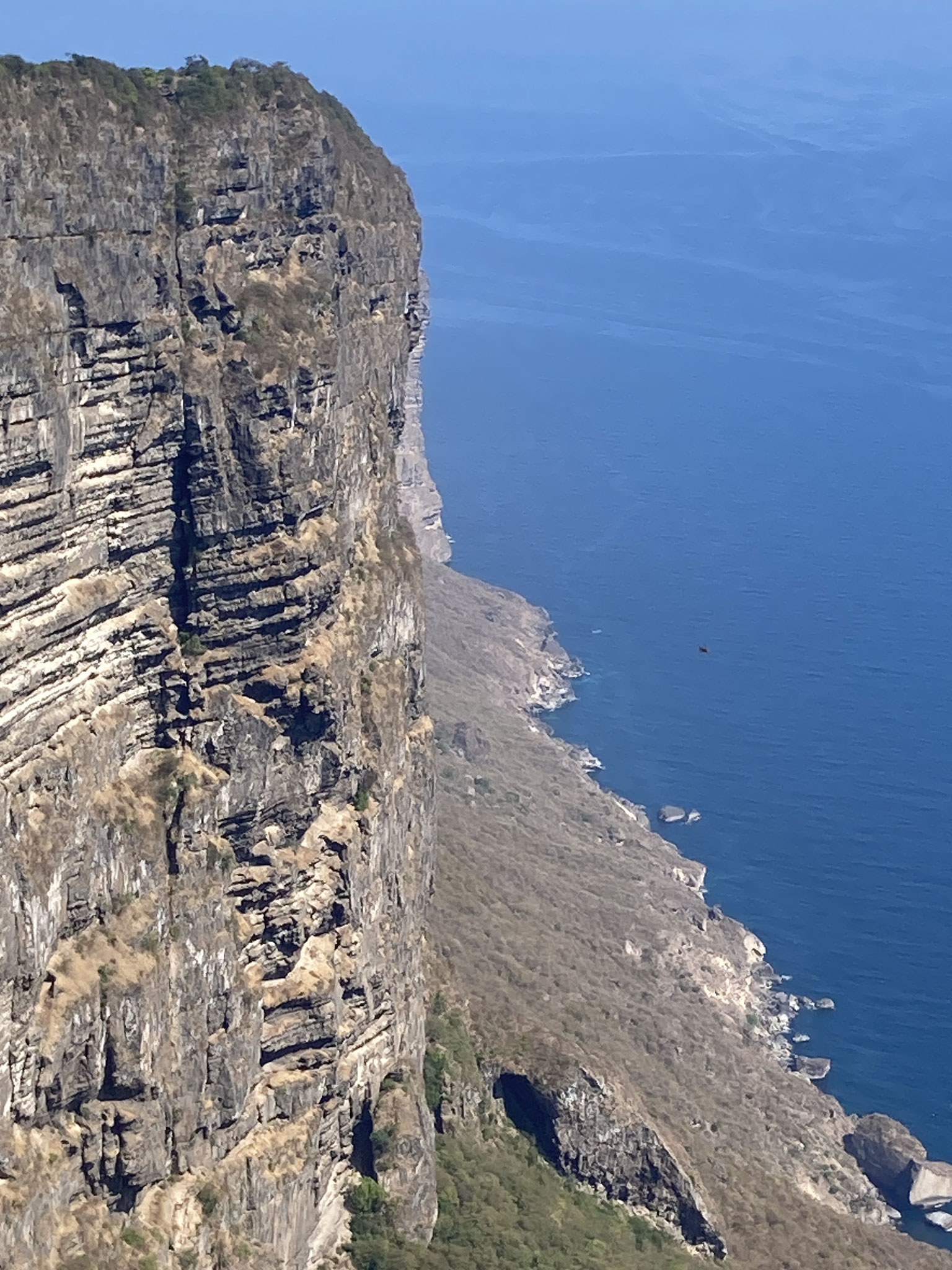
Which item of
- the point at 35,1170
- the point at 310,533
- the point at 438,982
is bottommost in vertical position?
the point at 438,982

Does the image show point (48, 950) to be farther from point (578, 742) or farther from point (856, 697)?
point (856, 697)

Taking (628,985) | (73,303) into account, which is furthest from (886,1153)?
(73,303)

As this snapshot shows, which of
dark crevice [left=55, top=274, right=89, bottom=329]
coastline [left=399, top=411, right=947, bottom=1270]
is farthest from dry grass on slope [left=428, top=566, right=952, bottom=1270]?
dark crevice [left=55, top=274, right=89, bottom=329]

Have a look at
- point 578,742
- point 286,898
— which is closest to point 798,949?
point 578,742

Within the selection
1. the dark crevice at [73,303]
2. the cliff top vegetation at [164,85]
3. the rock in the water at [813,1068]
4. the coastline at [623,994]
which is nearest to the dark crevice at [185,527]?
the dark crevice at [73,303]

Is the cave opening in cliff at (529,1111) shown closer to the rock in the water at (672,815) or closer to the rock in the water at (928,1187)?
the rock in the water at (928,1187)

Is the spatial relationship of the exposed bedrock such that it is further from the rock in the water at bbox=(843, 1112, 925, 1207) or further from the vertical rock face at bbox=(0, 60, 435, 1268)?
the rock in the water at bbox=(843, 1112, 925, 1207)
